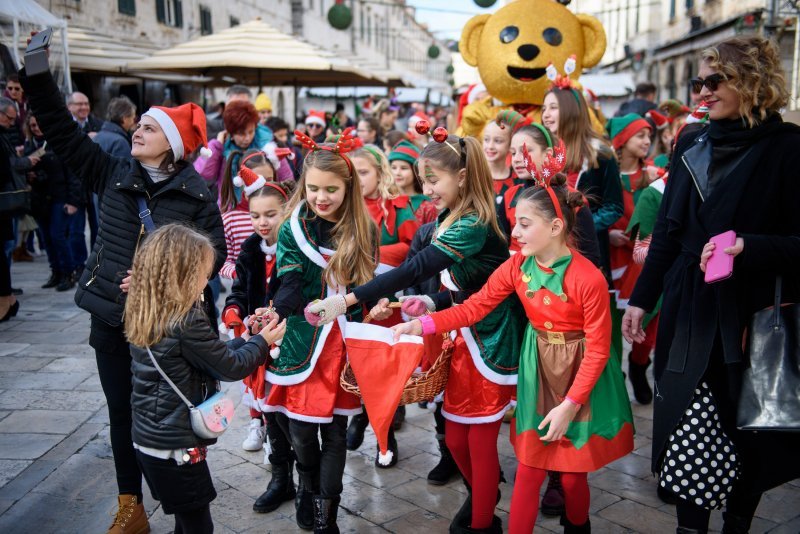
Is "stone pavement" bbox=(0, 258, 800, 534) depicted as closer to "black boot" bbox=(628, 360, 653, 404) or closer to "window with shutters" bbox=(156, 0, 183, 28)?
"black boot" bbox=(628, 360, 653, 404)

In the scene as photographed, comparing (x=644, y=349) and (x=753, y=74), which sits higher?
(x=753, y=74)

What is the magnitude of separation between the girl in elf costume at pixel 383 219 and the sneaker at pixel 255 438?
0.52 m

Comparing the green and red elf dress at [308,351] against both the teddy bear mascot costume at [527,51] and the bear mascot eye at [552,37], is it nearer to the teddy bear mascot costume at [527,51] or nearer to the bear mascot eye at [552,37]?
the teddy bear mascot costume at [527,51]

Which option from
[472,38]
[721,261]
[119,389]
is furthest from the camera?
[472,38]

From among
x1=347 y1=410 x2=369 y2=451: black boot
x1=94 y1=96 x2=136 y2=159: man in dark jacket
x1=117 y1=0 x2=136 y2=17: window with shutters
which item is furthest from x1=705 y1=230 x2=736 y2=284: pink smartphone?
x1=117 y1=0 x2=136 y2=17: window with shutters

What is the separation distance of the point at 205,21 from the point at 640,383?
21958 mm

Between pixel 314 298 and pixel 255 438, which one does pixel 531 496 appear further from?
pixel 255 438

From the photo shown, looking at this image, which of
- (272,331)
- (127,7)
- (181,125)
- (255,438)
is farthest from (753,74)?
(127,7)

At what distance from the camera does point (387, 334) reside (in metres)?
3.15

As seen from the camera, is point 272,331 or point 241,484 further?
point 241,484

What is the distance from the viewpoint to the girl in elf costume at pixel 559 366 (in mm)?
2986

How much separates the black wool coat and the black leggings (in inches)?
90.5

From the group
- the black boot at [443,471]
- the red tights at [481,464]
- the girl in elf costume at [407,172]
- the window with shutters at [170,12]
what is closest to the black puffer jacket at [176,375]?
the red tights at [481,464]

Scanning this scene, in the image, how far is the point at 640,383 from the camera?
204 inches
